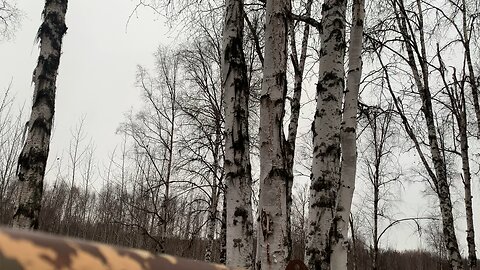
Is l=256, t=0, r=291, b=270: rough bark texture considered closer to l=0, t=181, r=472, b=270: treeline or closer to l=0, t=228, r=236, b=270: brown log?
l=0, t=228, r=236, b=270: brown log

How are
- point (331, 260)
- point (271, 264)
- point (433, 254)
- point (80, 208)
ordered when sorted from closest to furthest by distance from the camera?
point (271, 264), point (331, 260), point (80, 208), point (433, 254)

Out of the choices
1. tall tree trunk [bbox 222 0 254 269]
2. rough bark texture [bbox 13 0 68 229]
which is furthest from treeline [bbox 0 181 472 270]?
tall tree trunk [bbox 222 0 254 269]

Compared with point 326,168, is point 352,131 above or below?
above

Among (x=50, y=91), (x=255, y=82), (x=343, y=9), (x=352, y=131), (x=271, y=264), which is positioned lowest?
(x=271, y=264)

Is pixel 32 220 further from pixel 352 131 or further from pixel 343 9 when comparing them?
pixel 343 9

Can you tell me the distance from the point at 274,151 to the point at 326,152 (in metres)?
0.95

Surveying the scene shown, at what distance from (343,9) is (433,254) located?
41.3 metres

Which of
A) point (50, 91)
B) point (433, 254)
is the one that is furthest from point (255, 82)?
point (433, 254)

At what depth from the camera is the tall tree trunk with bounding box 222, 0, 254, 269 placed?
439 cm

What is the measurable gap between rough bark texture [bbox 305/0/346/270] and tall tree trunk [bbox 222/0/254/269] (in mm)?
692

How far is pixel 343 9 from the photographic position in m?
4.29

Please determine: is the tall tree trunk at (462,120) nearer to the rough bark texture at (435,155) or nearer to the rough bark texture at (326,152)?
the rough bark texture at (435,155)

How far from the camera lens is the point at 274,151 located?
3.12 metres

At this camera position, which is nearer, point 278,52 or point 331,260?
point 278,52
